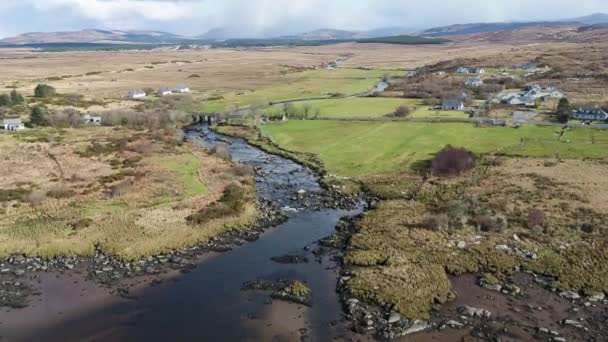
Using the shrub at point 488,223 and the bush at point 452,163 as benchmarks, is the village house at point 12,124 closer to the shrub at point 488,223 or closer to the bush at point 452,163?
the bush at point 452,163

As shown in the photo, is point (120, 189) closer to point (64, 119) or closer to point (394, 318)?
point (394, 318)

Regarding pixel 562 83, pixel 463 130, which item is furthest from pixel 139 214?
pixel 562 83

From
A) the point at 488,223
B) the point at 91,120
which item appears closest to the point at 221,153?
the point at 488,223

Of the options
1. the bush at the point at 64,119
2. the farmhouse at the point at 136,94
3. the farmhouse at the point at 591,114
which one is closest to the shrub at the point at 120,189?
the bush at the point at 64,119

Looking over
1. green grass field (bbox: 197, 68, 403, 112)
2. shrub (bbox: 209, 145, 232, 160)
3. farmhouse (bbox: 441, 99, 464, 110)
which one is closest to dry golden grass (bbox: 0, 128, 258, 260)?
shrub (bbox: 209, 145, 232, 160)

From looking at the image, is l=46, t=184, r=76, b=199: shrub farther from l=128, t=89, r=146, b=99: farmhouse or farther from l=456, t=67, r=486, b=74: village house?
l=456, t=67, r=486, b=74: village house

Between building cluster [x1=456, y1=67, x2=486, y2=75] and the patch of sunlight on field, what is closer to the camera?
the patch of sunlight on field
